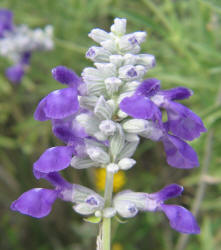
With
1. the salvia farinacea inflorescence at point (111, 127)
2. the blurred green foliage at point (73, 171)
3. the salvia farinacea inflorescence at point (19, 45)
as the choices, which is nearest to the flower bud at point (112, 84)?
the salvia farinacea inflorescence at point (111, 127)

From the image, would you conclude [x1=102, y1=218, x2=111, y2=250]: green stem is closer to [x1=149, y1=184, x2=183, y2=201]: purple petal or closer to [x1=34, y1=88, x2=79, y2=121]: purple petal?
[x1=149, y1=184, x2=183, y2=201]: purple petal

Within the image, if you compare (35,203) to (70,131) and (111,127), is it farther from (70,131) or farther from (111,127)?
(111,127)

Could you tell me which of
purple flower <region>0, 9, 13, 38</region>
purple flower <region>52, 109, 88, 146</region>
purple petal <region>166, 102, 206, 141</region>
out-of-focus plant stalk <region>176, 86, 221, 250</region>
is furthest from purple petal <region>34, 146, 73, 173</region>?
purple flower <region>0, 9, 13, 38</region>

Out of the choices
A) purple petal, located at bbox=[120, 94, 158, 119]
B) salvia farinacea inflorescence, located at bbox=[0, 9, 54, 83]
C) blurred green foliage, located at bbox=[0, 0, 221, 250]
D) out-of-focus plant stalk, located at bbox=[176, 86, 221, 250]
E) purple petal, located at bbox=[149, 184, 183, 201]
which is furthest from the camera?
salvia farinacea inflorescence, located at bbox=[0, 9, 54, 83]

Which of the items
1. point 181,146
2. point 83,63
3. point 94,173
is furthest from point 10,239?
point 181,146

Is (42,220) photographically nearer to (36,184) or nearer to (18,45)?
(36,184)

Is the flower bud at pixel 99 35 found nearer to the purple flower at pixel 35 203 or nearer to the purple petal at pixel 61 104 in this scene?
the purple petal at pixel 61 104
